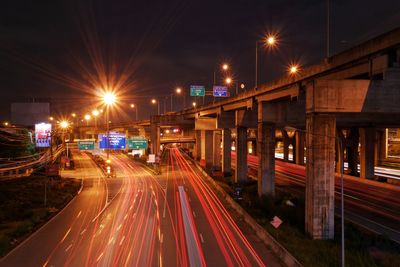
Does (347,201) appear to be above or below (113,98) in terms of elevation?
below

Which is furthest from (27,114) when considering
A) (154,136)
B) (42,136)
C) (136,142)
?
(42,136)

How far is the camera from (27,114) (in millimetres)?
83125

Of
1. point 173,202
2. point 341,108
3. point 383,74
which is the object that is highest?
point 383,74

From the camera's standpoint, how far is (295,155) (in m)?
86.9

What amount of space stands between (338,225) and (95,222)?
20077 millimetres

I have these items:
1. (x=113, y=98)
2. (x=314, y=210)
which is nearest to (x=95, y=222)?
(x=314, y=210)

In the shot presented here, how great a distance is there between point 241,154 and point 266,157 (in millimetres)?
11477

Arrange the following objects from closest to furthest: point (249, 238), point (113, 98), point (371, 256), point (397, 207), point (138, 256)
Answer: point (371, 256) < point (138, 256) < point (249, 238) < point (397, 207) < point (113, 98)

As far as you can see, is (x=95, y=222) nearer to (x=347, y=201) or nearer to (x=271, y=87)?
(x=271, y=87)

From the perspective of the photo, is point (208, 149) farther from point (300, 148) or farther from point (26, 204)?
point (26, 204)

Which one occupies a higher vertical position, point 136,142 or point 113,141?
point 113,141

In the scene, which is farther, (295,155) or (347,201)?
(295,155)

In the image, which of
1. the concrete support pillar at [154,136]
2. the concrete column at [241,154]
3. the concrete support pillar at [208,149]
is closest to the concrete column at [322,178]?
the concrete column at [241,154]

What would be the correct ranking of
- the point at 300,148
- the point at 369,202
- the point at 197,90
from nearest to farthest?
the point at 369,202
the point at 197,90
the point at 300,148
